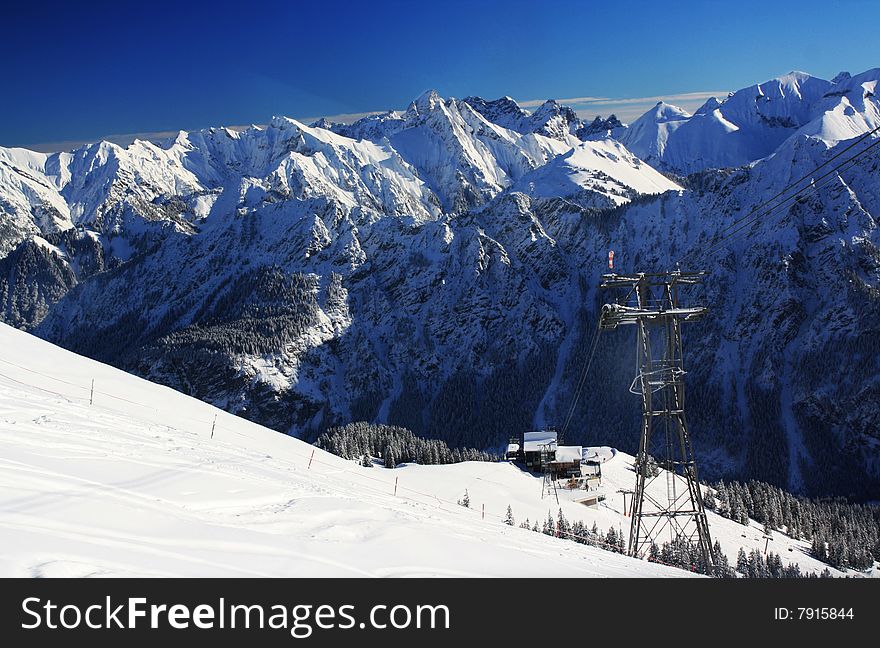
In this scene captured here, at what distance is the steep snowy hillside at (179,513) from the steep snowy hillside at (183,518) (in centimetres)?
4

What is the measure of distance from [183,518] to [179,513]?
410 mm

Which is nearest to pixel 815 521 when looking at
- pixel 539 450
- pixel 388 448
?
pixel 539 450

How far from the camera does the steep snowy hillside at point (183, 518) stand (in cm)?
957

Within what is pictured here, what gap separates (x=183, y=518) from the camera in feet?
39.3

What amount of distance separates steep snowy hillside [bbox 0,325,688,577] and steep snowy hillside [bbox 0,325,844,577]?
1.6 inches

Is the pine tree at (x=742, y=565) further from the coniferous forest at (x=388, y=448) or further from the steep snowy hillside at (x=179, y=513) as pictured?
the coniferous forest at (x=388, y=448)

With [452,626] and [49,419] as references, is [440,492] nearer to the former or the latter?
[49,419]

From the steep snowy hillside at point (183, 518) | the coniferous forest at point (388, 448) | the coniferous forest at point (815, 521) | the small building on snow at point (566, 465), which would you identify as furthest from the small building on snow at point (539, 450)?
the steep snowy hillside at point (183, 518)

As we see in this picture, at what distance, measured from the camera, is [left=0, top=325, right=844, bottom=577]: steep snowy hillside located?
9648mm

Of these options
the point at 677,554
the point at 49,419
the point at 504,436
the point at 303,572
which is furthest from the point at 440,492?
the point at 504,436

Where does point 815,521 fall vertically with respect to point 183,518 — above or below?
below

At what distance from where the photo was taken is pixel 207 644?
7.77 m

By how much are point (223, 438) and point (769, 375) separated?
180 meters

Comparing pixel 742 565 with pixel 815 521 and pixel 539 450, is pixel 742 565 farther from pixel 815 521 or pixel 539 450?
pixel 815 521
